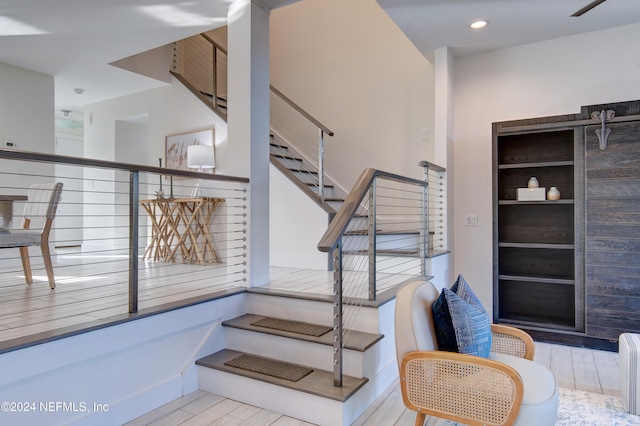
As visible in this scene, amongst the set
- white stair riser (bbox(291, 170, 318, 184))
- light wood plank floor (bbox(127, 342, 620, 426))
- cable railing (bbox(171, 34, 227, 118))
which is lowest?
light wood plank floor (bbox(127, 342, 620, 426))

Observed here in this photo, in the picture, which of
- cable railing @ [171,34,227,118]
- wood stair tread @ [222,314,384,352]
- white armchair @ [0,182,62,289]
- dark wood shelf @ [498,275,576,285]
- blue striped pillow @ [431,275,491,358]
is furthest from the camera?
cable railing @ [171,34,227,118]

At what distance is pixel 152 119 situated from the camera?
18.9ft

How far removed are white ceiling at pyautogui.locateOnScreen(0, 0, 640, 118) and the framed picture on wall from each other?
1.17m

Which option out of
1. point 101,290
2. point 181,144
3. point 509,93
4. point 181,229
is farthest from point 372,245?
point 181,144

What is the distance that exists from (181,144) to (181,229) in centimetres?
112

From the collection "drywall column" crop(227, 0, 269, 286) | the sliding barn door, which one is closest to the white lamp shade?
"drywall column" crop(227, 0, 269, 286)

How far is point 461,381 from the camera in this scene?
1.84 metres

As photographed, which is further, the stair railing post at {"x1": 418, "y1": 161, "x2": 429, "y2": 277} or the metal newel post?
the stair railing post at {"x1": 418, "y1": 161, "x2": 429, "y2": 277}

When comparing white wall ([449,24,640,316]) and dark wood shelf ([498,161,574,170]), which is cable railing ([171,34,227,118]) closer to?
white wall ([449,24,640,316])

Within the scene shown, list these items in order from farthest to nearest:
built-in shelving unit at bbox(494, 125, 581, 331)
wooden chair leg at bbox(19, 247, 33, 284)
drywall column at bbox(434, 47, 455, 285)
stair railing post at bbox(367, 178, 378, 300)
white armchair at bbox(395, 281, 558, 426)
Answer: drywall column at bbox(434, 47, 455, 285)
built-in shelving unit at bbox(494, 125, 581, 331)
wooden chair leg at bbox(19, 247, 33, 284)
stair railing post at bbox(367, 178, 378, 300)
white armchair at bbox(395, 281, 558, 426)

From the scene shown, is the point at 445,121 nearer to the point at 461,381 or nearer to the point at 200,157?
the point at 200,157

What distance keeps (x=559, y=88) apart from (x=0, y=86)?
20.1 ft

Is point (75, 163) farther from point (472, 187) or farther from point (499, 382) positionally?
point (472, 187)

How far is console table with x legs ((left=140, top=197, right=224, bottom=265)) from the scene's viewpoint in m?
4.77
